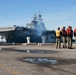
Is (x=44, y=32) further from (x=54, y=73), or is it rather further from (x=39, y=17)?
(x=54, y=73)

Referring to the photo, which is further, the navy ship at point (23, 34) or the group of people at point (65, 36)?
the navy ship at point (23, 34)

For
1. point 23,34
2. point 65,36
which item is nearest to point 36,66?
point 65,36

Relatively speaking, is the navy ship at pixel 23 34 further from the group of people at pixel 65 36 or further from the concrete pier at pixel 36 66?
the concrete pier at pixel 36 66

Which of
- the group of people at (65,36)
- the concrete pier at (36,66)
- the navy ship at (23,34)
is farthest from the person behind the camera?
the navy ship at (23,34)

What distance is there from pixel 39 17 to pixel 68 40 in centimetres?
6639

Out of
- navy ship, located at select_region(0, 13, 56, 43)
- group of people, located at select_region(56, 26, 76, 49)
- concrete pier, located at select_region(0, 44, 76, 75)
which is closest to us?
concrete pier, located at select_region(0, 44, 76, 75)

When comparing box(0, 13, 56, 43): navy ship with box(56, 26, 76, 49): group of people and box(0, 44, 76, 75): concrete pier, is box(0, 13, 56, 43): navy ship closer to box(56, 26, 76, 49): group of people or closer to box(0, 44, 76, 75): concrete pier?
box(56, 26, 76, 49): group of people

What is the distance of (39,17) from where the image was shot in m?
89.0

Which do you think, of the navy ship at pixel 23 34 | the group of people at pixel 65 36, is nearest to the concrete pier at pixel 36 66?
the group of people at pixel 65 36

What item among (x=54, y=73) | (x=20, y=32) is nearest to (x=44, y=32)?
(x=20, y=32)

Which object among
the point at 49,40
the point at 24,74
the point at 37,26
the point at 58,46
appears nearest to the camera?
the point at 24,74

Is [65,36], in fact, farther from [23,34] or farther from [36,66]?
[23,34]

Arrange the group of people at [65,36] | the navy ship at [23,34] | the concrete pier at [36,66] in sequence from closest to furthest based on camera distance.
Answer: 1. the concrete pier at [36,66]
2. the group of people at [65,36]
3. the navy ship at [23,34]

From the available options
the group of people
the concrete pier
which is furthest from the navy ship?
the concrete pier
